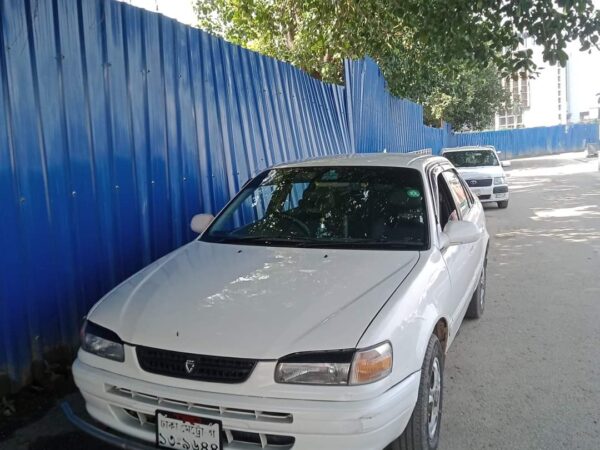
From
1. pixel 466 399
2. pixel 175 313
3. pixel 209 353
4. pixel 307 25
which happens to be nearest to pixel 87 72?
pixel 175 313

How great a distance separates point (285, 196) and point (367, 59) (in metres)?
8.74

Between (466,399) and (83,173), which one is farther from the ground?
(83,173)

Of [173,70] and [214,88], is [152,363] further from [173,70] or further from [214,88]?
[214,88]

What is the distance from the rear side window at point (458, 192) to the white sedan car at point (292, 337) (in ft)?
2.70

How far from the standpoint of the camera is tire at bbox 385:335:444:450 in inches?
103

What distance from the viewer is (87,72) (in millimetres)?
4023

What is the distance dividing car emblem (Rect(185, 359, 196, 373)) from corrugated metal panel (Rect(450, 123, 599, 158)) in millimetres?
40569

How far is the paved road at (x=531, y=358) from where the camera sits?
322 cm

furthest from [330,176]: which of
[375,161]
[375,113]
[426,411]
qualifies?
[375,113]

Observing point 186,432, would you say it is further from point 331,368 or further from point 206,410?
point 331,368

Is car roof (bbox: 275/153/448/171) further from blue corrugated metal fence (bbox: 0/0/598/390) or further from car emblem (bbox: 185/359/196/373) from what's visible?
car emblem (bbox: 185/359/196/373)

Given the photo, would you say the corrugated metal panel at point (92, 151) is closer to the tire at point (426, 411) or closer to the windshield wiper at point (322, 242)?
the windshield wiper at point (322, 242)

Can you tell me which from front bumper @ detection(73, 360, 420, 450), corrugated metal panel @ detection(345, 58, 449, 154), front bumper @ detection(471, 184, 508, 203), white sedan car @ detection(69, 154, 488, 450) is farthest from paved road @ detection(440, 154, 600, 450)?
front bumper @ detection(471, 184, 508, 203)

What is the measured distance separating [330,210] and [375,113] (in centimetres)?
951
